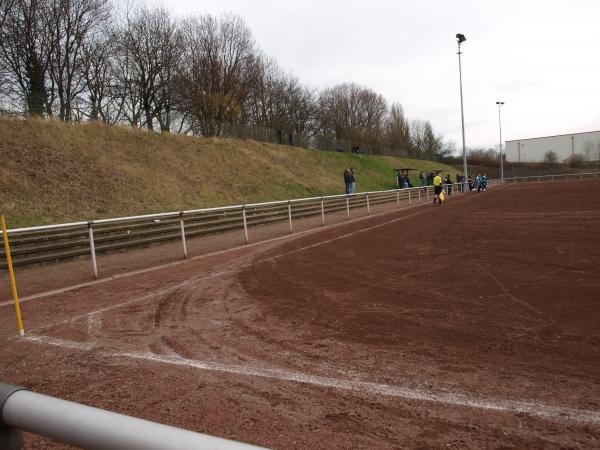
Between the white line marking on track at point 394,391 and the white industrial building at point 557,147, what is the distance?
339 ft

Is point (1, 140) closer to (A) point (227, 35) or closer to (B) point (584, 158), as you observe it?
(A) point (227, 35)

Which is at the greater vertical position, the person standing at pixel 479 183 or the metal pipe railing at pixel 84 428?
the metal pipe railing at pixel 84 428

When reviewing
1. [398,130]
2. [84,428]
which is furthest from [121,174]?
[398,130]

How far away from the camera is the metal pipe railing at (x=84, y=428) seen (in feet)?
3.70

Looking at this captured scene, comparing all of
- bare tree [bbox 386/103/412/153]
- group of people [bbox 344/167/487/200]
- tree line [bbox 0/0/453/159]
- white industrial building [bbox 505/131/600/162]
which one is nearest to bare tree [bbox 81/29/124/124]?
tree line [bbox 0/0/453/159]

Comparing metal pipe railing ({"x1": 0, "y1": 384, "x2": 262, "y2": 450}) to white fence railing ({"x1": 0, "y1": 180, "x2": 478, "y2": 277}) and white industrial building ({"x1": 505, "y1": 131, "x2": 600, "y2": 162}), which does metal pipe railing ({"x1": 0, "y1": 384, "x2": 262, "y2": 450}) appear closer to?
white fence railing ({"x1": 0, "y1": 180, "x2": 478, "y2": 277})

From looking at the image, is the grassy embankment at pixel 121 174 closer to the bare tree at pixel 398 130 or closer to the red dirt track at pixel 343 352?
the red dirt track at pixel 343 352

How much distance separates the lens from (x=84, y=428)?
1.26m

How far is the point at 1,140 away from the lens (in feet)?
58.5

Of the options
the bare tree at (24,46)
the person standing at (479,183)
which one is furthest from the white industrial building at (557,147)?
the bare tree at (24,46)

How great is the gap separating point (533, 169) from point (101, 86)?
78.3m

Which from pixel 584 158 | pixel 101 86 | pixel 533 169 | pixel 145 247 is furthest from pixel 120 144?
pixel 584 158

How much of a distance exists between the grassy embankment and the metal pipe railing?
46.9 feet

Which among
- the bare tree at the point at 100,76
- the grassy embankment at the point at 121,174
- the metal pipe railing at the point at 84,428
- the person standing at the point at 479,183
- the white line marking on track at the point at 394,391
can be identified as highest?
the bare tree at the point at 100,76
